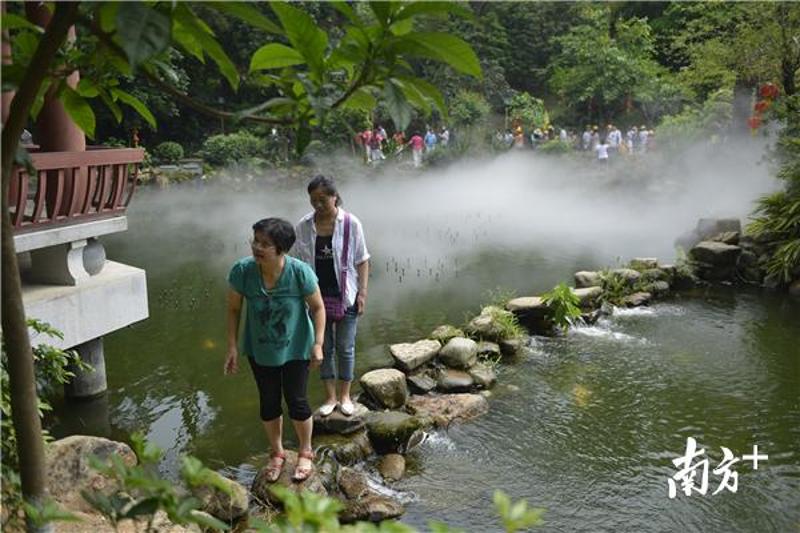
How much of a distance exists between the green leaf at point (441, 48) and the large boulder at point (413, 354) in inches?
180

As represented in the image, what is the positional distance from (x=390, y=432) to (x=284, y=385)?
113 centimetres

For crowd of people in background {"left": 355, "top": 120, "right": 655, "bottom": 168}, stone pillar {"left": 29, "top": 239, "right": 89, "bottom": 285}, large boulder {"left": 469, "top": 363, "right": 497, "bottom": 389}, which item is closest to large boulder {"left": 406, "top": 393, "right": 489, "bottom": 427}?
large boulder {"left": 469, "top": 363, "right": 497, "bottom": 389}

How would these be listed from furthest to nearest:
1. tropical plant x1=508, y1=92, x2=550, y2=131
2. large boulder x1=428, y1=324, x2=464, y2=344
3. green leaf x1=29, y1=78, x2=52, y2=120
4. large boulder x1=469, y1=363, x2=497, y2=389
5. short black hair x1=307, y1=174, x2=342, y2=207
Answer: tropical plant x1=508, y1=92, x2=550, y2=131 < large boulder x1=428, y1=324, x2=464, y2=344 < large boulder x1=469, y1=363, x2=497, y2=389 < short black hair x1=307, y1=174, x2=342, y2=207 < green leaf x1=29, y1=78, x2=52, y2=120

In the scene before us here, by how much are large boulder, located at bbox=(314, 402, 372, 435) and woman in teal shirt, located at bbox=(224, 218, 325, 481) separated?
88cm

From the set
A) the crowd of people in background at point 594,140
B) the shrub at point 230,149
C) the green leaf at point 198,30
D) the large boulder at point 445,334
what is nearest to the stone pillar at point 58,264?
the large boulder at point 445,334

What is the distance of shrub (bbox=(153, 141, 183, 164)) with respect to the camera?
2220 cm

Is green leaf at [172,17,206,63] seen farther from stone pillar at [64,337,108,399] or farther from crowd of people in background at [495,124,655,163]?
crowd of people in background at [495,124,655,163]

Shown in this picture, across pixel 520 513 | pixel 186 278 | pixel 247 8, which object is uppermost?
pixel 247 8

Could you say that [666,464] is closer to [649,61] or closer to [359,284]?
[359,284]

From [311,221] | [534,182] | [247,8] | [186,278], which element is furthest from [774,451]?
[534,182]

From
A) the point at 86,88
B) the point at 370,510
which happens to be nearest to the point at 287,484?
the point at 370,510

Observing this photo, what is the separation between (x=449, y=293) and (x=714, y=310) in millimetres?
3252

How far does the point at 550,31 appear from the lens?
97.6 feet

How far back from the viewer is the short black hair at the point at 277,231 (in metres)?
3.24
